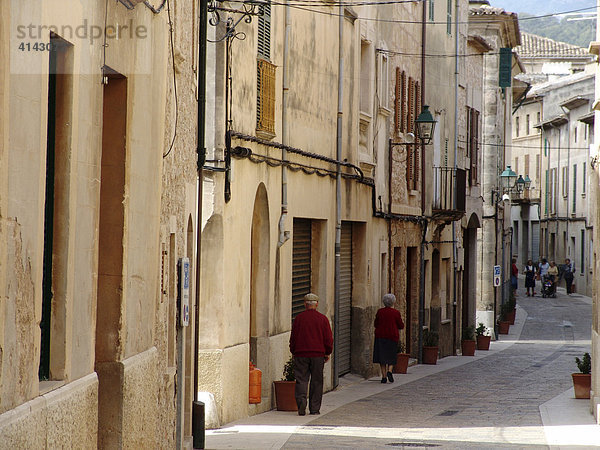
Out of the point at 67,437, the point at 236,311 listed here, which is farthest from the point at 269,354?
the point at 67,437

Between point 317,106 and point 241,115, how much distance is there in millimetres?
4008

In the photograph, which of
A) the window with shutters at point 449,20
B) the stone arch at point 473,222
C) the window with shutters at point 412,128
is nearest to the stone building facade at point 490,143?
the stone arch at point 473,222

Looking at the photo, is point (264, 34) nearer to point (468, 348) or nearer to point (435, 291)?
point (435, 291)

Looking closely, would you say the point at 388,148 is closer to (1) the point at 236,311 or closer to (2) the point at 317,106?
(2) the point at 317,106

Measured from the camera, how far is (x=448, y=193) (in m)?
28.9

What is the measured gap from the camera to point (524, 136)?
223 ft

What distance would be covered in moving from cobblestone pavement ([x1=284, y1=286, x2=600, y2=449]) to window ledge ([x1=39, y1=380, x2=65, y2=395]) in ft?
17.3

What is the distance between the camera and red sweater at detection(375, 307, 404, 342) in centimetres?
2038

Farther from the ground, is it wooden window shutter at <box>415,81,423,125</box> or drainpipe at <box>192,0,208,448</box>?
wooden window shutter at <box>415,81,423,125</box>

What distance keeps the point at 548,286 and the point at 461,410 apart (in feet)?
124

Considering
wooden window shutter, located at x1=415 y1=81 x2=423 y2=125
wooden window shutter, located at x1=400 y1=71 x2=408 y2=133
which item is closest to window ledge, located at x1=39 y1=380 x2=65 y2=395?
wooden window shutter, located at x1=400 y1=71 x2=408 y2=133

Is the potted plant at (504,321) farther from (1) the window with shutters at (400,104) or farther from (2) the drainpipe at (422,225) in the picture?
(1) the window with shutters at (400,104)

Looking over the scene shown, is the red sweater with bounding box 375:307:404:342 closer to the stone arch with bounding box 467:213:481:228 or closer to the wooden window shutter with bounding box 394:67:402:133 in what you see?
the wooden window shutter with bounding box 394:67:402:133

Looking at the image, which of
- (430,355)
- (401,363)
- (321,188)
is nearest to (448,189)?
(430,355)
